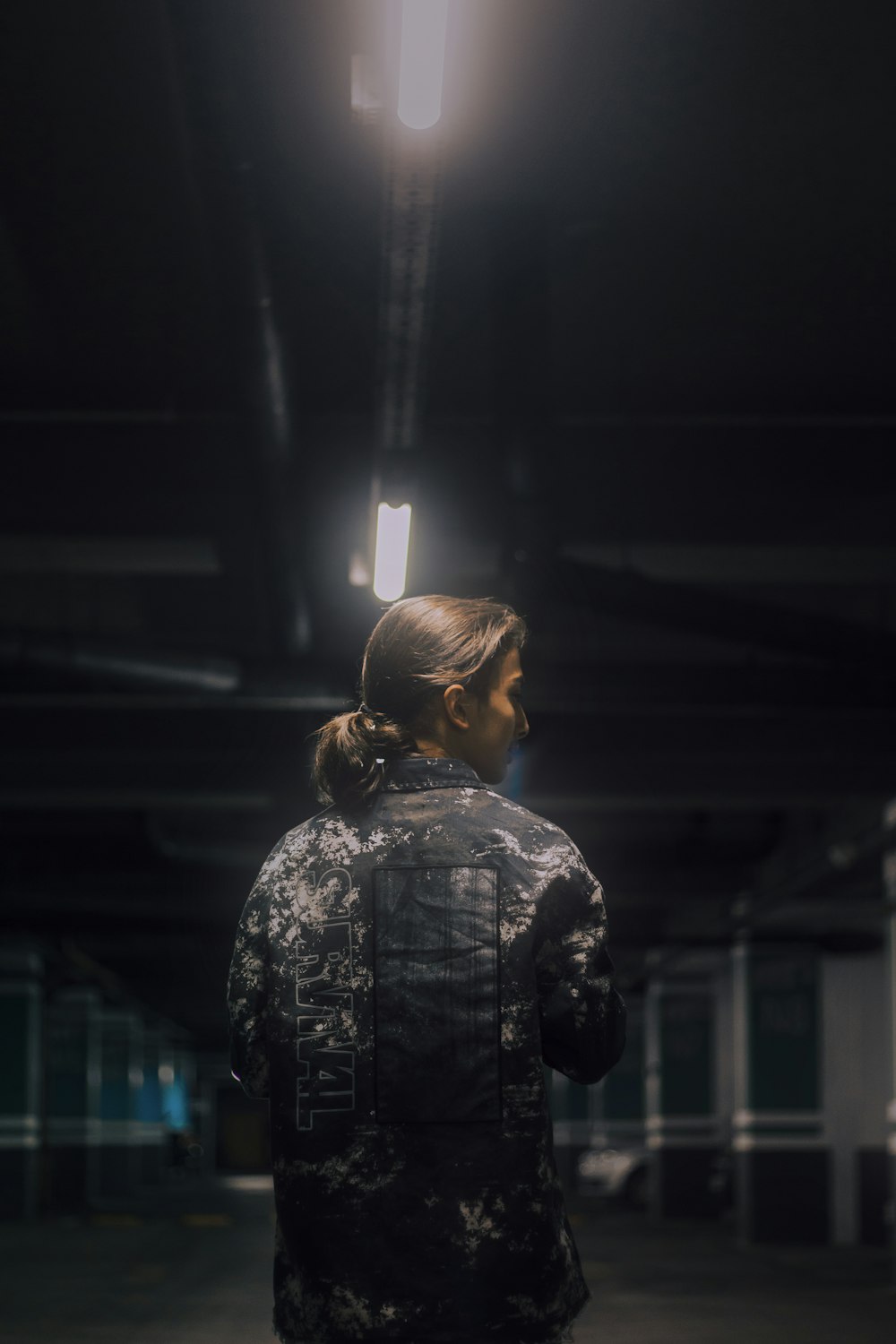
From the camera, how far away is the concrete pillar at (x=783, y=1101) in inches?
719

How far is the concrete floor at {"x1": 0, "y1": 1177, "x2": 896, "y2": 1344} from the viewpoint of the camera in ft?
28.5

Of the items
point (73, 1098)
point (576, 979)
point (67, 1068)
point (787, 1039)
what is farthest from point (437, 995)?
point (67, 1068)

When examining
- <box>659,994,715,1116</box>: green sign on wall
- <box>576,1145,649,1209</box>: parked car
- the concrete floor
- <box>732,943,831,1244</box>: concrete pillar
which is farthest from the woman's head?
<box>576,1145,649,1209</box>: parked car

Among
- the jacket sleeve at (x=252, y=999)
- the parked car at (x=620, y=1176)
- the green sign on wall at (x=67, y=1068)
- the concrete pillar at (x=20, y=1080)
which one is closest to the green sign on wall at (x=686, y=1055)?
the parked car at (x=620, y=1176)

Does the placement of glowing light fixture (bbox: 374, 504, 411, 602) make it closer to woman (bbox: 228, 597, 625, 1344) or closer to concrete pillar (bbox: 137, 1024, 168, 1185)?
woman (bbox: 228, 597, 625, 1344)

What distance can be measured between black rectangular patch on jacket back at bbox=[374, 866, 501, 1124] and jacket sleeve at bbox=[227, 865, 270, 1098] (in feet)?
0.49

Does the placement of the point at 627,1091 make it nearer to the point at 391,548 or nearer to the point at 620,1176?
the point at 620,1176

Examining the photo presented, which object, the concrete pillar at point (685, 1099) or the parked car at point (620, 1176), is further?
the parked car at point (620, 1176)

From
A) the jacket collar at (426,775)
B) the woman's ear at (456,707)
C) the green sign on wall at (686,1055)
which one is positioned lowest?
the green sign on wall at (686,1055)

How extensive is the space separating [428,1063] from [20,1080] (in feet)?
71.7

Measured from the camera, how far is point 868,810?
12.7 meters

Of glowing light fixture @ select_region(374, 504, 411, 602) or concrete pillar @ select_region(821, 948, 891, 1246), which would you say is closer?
glowing light fixture @ select_region(374, 504, 411, 602)

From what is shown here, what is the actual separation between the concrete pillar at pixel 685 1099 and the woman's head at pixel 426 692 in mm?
21634

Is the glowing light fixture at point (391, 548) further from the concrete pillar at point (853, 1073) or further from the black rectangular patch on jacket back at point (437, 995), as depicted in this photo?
the concrete pillar at point (853, 1073)
